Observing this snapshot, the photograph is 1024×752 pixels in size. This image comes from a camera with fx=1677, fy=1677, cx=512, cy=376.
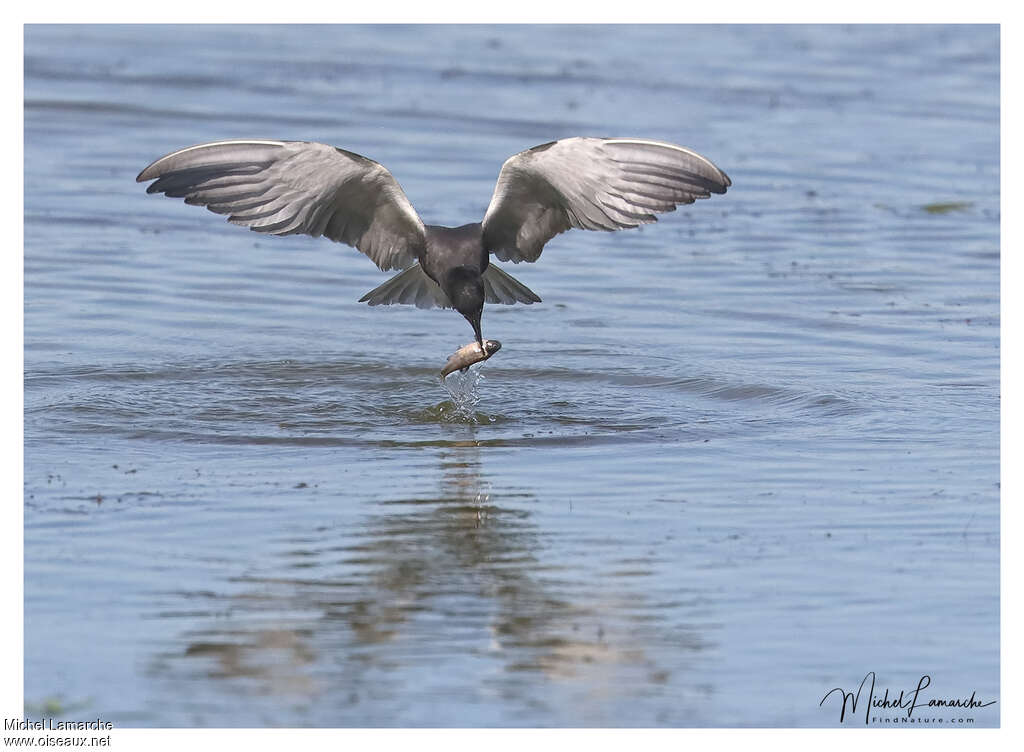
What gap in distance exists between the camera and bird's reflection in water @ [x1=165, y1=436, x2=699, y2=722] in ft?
18.1

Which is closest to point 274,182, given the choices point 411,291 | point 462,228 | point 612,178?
point 462,228

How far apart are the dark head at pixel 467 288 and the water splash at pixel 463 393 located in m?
0.61

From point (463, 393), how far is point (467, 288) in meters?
1.04

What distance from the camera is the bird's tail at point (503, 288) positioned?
9.37 meters

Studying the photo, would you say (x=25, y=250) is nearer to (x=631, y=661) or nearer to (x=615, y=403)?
(x=615, y=403)

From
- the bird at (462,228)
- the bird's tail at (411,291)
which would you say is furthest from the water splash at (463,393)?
the bird at (462,228)

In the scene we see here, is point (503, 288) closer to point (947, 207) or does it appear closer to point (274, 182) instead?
point (274, 182)

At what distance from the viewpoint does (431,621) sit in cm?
603

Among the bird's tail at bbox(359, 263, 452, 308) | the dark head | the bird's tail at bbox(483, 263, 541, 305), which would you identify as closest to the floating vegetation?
the bird's tail at bbox(483, 263, 541, 305)

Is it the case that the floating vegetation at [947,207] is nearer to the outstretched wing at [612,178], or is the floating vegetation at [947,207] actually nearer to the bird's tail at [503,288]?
the bird's tail at [503,288]

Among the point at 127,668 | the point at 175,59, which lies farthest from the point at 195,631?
the point at 175,59

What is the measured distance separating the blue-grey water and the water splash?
0.26ft

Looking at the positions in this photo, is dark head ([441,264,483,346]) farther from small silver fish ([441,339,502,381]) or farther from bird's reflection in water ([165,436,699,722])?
bird's reflection in water ([165,436,699,722])
